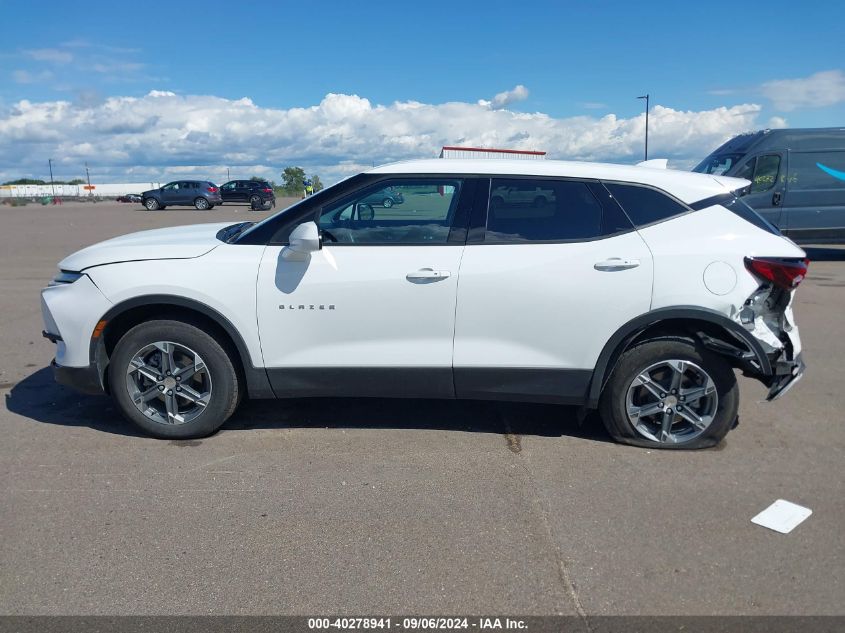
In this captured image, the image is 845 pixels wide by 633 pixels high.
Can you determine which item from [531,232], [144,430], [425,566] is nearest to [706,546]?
[425,566]

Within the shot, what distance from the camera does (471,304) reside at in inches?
170

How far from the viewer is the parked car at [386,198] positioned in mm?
4582

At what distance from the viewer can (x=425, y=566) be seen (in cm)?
322

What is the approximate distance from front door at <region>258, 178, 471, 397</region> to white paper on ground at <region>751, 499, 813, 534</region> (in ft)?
6.25

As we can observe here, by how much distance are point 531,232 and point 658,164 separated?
4.26 ft

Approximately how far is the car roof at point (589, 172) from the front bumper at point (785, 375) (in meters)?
1.15

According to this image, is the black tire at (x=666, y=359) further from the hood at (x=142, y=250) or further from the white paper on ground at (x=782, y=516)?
the hood at (x=142, y=250)

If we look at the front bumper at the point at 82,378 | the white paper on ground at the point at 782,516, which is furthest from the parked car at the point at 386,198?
the white paper on ground at the point at 782,516

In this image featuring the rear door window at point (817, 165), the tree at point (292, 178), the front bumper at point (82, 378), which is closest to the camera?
the front bumper at point (82, 378)

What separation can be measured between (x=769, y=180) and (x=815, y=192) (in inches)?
33.4

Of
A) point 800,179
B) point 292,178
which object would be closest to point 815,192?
point 800,179

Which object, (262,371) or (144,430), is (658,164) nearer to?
(262,371)

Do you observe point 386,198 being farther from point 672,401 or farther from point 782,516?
point 782,516

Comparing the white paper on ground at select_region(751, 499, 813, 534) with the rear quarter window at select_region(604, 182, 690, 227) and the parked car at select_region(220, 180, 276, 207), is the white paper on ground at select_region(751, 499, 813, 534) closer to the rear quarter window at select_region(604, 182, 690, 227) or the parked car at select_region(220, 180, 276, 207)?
the rear quarter window at select_region(604, 182, 690, 227)
